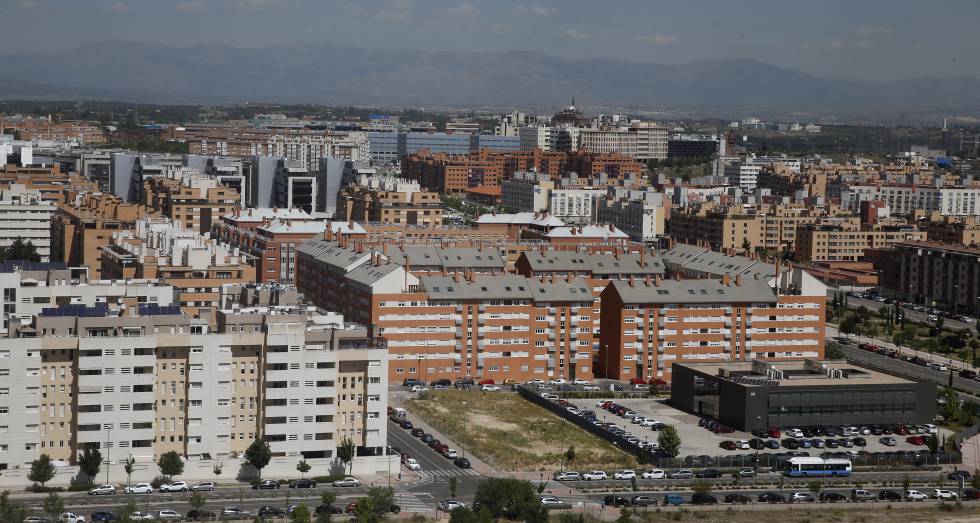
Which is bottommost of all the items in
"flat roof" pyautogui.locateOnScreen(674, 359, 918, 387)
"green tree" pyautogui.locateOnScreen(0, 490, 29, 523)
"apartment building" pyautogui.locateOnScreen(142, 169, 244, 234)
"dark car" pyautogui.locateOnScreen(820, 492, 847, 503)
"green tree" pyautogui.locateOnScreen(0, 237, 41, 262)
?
"dark car" pyautogui.locateOnScreen(820, 492, 847, 503)

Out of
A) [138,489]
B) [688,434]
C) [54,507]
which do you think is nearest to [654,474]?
[688,434]

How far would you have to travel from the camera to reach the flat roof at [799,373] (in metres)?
25.6

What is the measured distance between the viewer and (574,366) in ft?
99.0

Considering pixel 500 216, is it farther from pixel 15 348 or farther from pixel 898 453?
pixel 15 348

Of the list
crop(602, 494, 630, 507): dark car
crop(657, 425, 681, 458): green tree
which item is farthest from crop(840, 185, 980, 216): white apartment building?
crop(602, 494, 630, 507): dark car

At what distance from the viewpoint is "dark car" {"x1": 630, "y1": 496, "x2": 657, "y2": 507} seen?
Result: 20.5 m

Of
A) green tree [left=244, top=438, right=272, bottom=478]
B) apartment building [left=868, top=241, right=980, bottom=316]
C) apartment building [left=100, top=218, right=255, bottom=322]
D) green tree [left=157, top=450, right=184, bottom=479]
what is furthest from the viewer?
apartment building [left=868, top=241, right=980, bottom=316]

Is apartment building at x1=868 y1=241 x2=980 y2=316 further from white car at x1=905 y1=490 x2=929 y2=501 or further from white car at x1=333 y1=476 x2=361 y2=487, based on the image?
white car at x1=333 y1=476 x2=361 y2=487

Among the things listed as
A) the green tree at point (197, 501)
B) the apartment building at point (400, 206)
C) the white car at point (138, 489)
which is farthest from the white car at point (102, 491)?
the apartment building at point (400, 206)

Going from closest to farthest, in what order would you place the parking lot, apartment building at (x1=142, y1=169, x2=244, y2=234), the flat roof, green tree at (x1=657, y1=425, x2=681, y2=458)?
1. green tree at (x1=657, y1=425, x2=681, y2=458)
2. the parking lot
3. the flat roof
4. apartment building at (x1=142, y1=169, x2=244, y2=234)

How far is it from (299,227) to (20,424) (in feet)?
66.0

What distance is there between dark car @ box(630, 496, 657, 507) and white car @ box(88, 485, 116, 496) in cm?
691

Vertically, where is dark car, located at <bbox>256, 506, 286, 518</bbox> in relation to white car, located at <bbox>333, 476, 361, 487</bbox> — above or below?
below

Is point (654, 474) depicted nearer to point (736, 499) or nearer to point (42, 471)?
point (736, 499)
